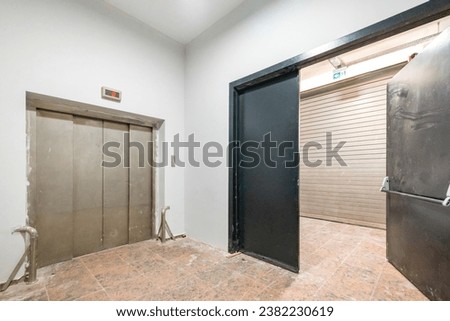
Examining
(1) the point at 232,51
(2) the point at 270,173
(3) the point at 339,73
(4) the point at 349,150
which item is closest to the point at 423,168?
(2) the point at 270,173

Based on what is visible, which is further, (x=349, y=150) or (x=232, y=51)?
(x=349, y=150)

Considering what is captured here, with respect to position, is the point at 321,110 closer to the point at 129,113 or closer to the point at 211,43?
the point at 211,43

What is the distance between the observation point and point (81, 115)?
286 cm

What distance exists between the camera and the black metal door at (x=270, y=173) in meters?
2.38

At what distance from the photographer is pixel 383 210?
13.4 feet

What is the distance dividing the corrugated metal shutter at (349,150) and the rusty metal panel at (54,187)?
4928 millimetres

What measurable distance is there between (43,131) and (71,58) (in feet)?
3.22

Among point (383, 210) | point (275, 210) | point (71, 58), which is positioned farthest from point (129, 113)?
point (383, 210)

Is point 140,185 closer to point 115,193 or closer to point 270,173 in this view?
point 115,193

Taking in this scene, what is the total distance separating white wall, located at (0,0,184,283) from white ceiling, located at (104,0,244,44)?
144 mm

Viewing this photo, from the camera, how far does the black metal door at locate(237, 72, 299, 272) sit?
2.38 metres

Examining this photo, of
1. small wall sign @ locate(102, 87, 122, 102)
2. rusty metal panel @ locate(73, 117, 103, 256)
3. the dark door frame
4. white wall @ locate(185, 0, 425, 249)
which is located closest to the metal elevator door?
rusty metal panel @ locate(73, 117, 103, 256)

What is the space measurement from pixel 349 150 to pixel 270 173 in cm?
295

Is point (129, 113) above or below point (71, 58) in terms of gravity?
below
